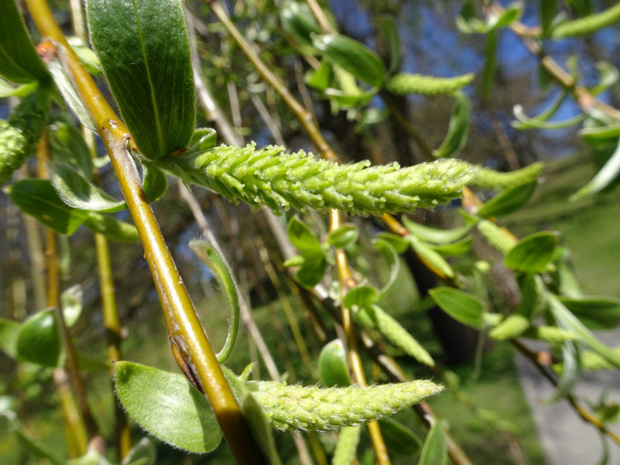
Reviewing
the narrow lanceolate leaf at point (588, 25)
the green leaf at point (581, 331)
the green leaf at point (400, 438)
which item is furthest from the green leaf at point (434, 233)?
the narrow lanceolate leaf at point (588, 25)

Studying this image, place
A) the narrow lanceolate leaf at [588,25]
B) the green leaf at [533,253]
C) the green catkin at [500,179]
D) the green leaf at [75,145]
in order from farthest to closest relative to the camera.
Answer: the narrow lanceolate leaf at [588,25] < the green catkin at [500,179] < the green leaf at [533,253] < the green leaf at [75,145]

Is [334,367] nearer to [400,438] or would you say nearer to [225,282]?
[400,438]

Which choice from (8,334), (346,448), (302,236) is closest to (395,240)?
(302,236)

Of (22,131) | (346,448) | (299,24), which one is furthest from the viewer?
(299,24)

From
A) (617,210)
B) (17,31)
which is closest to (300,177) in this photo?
(17,31)

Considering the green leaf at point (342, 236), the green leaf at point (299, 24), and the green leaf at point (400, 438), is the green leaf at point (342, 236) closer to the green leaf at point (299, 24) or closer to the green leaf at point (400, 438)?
the green leaf at point (400, 438)
